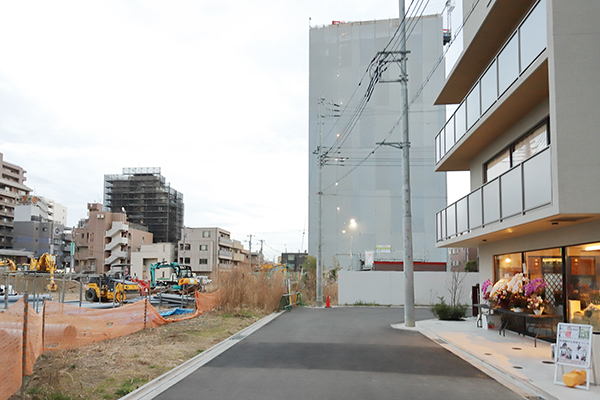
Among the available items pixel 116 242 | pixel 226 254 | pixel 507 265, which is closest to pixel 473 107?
pixel 507 265

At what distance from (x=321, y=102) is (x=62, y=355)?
27.2 metres

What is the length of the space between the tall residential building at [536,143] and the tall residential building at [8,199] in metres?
94.3

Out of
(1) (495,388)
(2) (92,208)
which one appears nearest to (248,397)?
(1) (495,388)

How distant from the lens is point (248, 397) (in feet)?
26.3

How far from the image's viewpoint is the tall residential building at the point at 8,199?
92494mm

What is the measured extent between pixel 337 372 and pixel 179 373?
3164mm

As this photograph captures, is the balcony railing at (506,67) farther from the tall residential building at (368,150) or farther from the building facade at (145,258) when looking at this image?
the building facade at (145,258)

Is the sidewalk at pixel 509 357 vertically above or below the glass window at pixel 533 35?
below

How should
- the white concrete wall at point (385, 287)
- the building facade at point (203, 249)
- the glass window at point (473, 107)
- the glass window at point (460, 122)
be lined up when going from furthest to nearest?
the building facade at point (203, 249) → the white concrete wall at point (385, 287) → the glass window at point (460, 122) → the glass window at point (473, 107)

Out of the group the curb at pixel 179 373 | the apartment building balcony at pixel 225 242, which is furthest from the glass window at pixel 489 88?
the apartment building balcony at pixel 225 242

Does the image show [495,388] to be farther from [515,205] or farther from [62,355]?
[62,355]

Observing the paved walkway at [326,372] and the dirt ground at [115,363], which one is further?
the paved walkway at [326,372]

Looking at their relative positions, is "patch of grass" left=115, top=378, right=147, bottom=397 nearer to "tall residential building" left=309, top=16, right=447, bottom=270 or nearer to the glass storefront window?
the glass storefront window

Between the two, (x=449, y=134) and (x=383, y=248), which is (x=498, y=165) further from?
(x=383, y=248)
